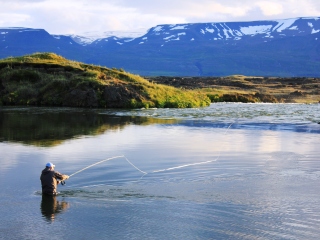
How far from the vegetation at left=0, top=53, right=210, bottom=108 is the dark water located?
62.8ft

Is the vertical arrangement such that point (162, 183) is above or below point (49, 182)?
below

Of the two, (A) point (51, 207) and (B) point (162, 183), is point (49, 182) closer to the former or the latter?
(A) point (51, 207)

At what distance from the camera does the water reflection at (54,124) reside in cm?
2903

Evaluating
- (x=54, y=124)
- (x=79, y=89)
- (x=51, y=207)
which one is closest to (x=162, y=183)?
(x=51, y=207)

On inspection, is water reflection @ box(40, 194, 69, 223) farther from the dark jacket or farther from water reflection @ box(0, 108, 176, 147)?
water reflection @ box(0, 108, 176, 147)

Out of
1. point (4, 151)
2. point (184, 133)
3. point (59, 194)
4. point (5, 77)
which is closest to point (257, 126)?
point (184, 133)

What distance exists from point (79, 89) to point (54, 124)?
18850mm

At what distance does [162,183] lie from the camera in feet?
60.2

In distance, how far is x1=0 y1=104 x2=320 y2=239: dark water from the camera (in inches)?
539

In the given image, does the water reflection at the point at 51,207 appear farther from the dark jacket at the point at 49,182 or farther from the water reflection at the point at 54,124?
the water reflection at the point at 54,124

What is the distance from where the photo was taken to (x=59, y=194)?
1683cm

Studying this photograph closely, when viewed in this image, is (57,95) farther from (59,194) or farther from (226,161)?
(59,194)

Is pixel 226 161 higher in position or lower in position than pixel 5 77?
lower

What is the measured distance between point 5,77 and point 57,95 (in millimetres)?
7136
